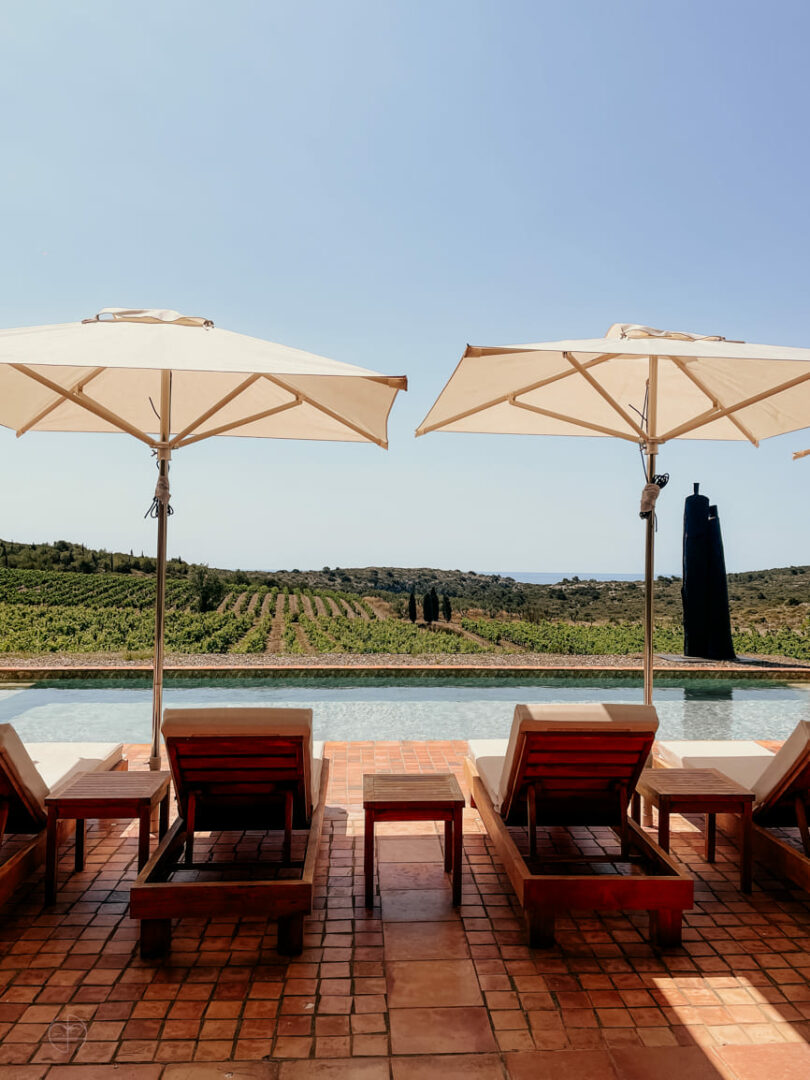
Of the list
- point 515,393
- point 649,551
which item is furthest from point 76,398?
point 649,551

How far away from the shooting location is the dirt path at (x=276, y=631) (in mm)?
18891

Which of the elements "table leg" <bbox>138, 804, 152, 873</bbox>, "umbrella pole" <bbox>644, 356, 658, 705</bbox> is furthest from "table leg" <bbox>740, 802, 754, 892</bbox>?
"table leg" <bbox>138, 804, 152, 873</bbox>

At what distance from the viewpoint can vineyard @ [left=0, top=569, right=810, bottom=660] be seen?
18016mm

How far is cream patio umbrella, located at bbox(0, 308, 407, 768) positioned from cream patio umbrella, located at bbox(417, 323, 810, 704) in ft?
1.80

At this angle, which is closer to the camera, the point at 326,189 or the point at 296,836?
the point at 296,836

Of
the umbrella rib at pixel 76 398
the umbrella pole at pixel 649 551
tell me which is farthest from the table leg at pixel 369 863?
the umbrella rib at pixel 76 398

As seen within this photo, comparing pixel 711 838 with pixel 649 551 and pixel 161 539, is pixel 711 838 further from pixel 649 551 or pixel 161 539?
pixel 161 539

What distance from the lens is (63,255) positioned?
481 inches

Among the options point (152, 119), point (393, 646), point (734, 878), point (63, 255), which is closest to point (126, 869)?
point (734, 878)

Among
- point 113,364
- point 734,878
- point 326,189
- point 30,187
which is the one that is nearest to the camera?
point 113,364

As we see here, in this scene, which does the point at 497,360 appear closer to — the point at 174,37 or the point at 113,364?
the point at 113,364

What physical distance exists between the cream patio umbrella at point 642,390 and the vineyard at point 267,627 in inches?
450

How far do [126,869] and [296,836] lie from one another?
836 millimetres

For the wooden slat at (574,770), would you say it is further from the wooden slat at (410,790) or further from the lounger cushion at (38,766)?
the lounger cushion at (38,766)
